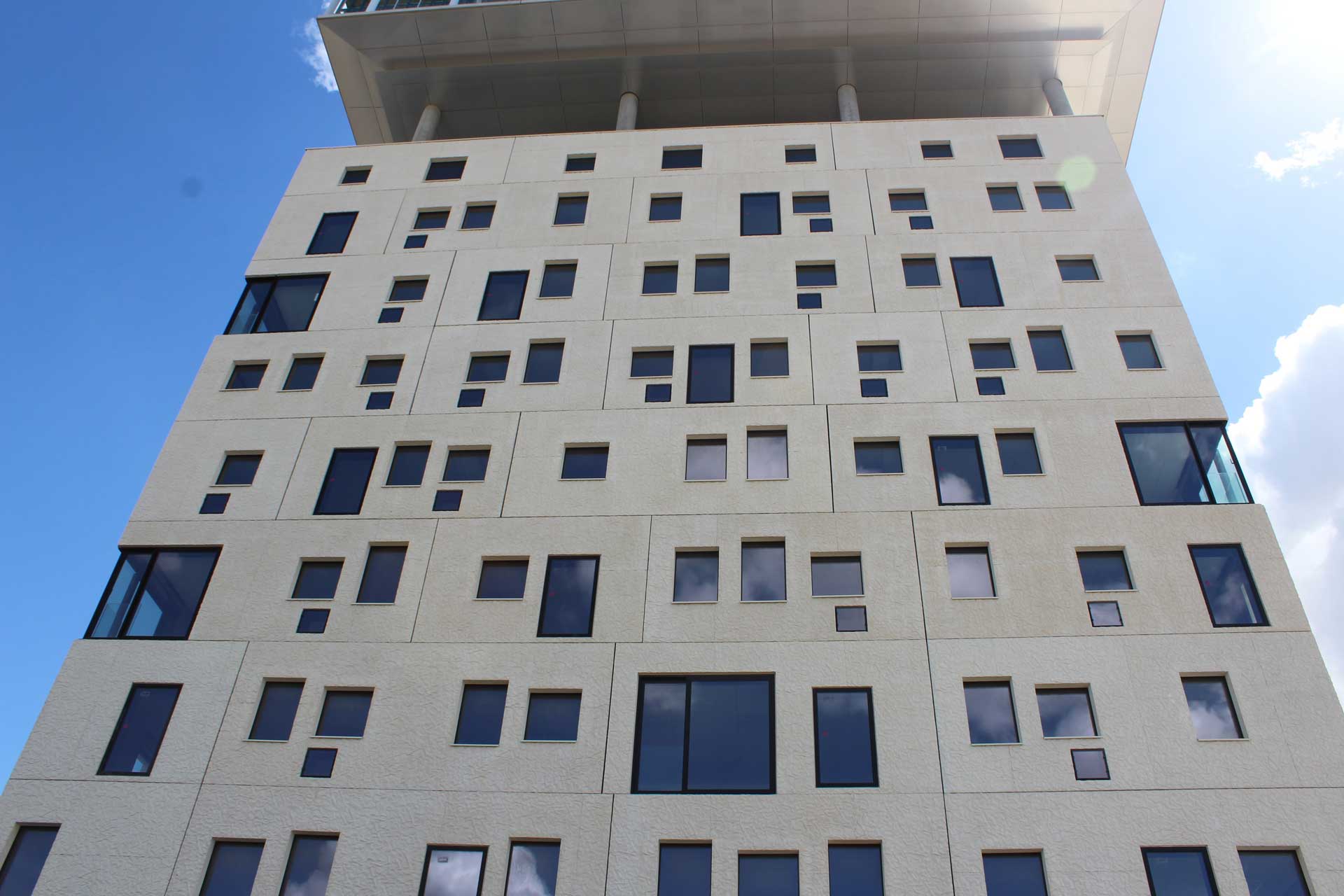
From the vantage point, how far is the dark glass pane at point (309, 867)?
1728 centimetres

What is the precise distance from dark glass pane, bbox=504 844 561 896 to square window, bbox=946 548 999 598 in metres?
8.58

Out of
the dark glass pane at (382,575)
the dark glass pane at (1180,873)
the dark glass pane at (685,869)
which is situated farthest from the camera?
the dark glass pane at (382,575)

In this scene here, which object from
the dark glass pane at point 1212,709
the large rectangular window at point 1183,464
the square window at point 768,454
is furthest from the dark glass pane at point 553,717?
the large rectangular window at point 1183,464

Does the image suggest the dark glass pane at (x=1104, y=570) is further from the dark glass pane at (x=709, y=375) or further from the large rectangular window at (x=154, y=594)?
the large rectangular window at (x=154, y=594)

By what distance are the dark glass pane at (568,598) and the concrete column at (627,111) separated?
17040 millimetres

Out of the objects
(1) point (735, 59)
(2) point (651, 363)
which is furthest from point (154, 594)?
(1) point (735, 59)

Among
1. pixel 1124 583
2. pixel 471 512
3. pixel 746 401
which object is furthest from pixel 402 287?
pixel 1124 583

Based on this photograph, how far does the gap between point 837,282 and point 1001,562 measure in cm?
853

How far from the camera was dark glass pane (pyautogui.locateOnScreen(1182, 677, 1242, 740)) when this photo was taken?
17812 millimetres

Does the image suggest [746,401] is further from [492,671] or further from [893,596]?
[492,671]

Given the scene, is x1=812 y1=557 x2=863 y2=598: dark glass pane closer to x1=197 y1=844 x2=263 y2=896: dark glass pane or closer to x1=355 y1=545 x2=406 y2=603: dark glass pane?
x1=355 y1=545 x2=406 y2=603: dark glass pane

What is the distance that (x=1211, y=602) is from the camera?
19.4 m

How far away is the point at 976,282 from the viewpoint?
25391 millimetres

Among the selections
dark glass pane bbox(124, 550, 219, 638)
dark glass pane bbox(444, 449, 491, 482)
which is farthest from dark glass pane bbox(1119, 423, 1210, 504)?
dark glass pane bbox(124, 550, 219, 638)
